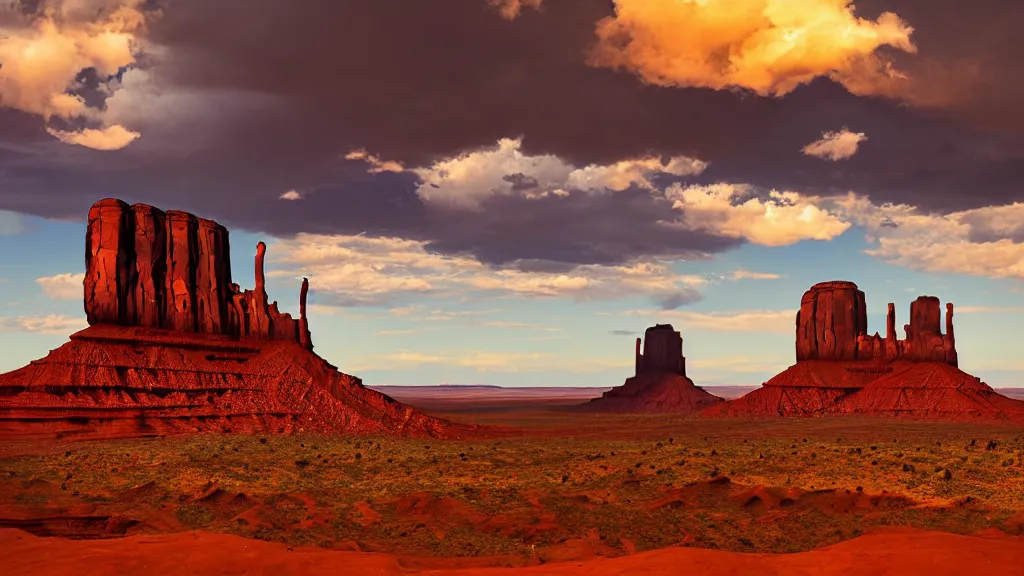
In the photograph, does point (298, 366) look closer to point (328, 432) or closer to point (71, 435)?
point (328, 432)

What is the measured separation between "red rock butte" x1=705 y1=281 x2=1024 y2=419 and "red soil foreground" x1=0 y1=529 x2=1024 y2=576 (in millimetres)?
87063

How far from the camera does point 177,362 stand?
66938mm

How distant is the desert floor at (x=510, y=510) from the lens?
1725 centimetres

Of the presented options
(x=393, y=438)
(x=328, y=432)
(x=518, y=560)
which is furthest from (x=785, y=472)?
(x=328, y=432)

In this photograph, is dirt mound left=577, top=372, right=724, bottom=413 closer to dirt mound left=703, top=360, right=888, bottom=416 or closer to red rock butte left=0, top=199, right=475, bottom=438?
dirt mound left=703, top=360, right=888, bottom=416

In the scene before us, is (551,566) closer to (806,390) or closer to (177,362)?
(177,362)

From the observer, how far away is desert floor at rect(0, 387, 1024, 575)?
17250 millimetres

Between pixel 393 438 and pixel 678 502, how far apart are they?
38.8m

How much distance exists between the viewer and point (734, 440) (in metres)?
64.0

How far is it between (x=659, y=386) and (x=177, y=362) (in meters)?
107

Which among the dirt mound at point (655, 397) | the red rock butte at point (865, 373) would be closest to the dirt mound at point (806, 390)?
the red rock butte at point (865, 373)

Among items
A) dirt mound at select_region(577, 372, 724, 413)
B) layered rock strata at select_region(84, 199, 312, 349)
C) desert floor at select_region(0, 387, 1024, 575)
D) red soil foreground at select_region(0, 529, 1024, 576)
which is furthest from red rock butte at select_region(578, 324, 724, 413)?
red soil foreground at select_region(0, 529, 1024, 576)

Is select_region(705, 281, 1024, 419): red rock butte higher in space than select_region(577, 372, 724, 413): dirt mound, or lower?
higher

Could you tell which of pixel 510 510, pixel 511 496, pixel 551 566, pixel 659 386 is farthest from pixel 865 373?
pixel 551 566
